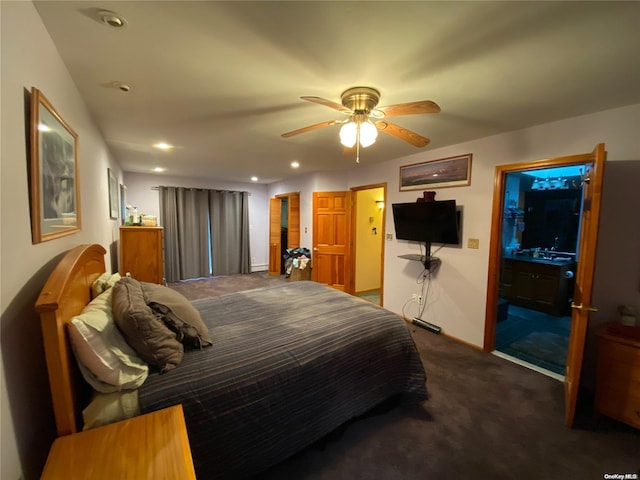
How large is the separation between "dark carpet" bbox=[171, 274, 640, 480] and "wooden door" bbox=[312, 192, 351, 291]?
2791 mm

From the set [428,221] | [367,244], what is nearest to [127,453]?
[428,221]

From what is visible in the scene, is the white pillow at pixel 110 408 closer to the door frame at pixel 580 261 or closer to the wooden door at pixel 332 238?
the door frame at pixel 580 261

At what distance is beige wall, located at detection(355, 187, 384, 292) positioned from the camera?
518cm

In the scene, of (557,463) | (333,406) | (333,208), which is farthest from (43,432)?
(333,208)

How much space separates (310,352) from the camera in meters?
1.68

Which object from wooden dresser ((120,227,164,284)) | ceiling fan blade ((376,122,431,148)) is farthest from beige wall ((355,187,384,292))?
wooden dresser ((120,227,164,284))

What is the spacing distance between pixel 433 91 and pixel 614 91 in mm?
1244

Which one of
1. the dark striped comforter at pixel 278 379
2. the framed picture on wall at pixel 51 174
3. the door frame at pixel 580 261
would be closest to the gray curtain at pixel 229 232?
the dark striped comforter at pixel 278 379

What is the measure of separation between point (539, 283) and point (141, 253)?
18.9ft

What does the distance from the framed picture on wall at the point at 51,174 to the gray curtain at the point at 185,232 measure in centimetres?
436

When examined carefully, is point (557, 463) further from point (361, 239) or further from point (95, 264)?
point (361, 239)

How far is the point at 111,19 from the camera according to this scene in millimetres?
1217

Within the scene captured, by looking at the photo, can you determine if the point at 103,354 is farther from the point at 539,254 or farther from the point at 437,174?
the point at 539,254

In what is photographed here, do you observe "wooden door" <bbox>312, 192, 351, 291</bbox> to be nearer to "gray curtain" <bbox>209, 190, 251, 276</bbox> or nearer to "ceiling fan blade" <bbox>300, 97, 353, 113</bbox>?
"gray curtain" <bbox>209, 190, 251, 276</bbox>
